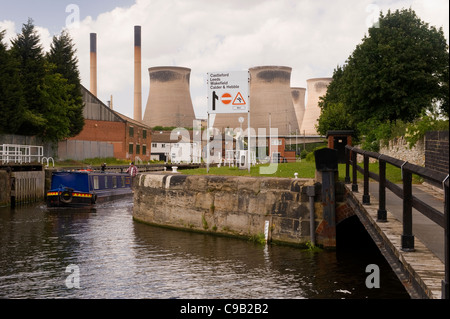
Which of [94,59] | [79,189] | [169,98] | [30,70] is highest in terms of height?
[94,59]

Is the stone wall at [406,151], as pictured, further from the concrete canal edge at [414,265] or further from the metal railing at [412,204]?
the concrete canal edge at [414,265]

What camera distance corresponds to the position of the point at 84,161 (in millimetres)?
51750

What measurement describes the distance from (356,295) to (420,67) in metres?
22.6

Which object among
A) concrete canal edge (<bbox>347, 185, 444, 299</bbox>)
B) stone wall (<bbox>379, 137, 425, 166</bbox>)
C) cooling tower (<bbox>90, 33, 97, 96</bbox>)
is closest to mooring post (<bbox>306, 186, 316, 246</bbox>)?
concrete canal edge (<bbox>347, 185, 444, 299</bbox>)

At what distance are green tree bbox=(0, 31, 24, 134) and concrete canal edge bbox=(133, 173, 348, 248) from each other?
21.3 m

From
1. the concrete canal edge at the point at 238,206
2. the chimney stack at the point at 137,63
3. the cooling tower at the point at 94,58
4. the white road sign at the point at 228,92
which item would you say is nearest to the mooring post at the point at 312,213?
the concrete canal edge at the point at 238,206

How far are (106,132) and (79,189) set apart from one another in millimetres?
31271

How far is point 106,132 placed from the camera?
58250mm

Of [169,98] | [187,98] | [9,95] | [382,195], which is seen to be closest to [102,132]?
[9,95]

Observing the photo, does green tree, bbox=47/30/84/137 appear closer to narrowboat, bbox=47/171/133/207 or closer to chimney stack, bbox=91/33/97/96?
narrowboat, bbox=47/171/133/207

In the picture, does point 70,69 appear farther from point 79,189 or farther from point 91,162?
point 79,189

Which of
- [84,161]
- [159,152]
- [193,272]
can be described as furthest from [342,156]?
[159,152]

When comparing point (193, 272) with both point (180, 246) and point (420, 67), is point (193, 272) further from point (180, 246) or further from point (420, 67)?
point (420, 67)

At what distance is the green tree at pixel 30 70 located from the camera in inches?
1607
